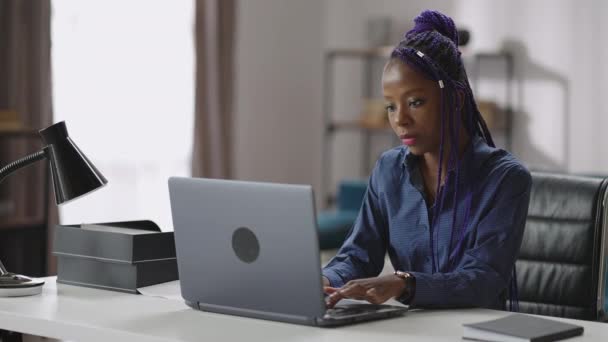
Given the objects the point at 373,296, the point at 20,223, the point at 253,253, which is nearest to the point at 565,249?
the point at 373,296

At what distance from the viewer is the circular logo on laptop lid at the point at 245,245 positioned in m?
1.58

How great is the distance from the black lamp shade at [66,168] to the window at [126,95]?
2.46 meters

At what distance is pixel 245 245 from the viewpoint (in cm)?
159

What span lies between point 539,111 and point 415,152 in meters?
3.69

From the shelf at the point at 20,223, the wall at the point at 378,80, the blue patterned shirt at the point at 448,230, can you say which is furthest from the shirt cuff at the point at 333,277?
the wall at the point at 378,80

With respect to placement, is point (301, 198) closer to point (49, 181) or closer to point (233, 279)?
point (233, 279)

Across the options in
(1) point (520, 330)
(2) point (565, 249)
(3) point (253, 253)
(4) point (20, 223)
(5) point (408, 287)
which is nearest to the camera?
(1) point (520, 330)

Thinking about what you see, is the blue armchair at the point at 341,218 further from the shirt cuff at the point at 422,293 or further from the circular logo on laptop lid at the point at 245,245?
the circular logo on laptop lid at the point at 245,245

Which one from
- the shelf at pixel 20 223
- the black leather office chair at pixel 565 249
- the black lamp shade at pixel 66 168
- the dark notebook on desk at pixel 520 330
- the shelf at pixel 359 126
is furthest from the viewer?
the shelf at pixel 359 126

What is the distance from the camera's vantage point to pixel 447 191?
192 cm

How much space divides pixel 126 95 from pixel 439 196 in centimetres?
294

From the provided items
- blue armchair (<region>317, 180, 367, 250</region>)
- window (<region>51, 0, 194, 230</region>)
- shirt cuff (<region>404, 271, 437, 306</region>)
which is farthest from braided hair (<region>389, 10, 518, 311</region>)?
window (<region>51, 0, 194, 230</region>)

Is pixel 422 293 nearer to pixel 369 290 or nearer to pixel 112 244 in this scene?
pixel 369 290

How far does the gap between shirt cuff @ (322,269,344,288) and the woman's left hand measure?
21 cm
